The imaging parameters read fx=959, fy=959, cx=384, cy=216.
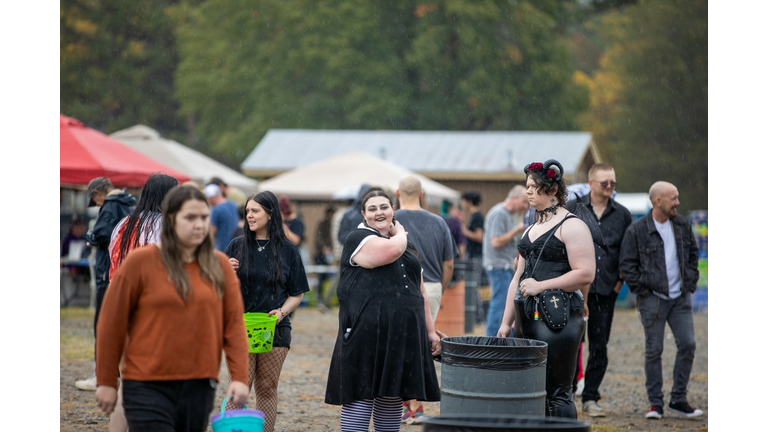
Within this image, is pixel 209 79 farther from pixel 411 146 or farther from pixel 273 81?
pixel 411 146

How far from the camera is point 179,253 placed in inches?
168

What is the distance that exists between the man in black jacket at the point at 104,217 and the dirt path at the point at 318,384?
117cm

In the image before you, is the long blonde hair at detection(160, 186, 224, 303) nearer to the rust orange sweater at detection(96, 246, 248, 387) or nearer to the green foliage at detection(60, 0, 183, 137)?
the rust orange sweater at detection(96, 246, 248, 387)

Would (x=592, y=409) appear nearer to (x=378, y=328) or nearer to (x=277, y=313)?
(x=378, y=328)

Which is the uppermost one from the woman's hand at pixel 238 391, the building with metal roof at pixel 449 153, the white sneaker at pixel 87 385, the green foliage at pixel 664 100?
the green foliage at pixel 664 100

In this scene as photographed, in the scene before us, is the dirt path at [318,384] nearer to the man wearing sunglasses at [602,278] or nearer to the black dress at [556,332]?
the man wearing sunglasses at [602,278]

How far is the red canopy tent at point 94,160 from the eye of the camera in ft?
40.7

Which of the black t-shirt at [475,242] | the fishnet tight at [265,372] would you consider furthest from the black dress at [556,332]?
the black t-shirt at [475,242]

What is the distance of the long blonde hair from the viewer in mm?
4219

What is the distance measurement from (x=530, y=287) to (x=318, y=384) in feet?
15.4

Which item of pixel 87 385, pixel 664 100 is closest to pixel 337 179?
pixel 87 385

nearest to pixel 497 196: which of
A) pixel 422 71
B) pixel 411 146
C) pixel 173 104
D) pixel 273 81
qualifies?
pixel 411 146

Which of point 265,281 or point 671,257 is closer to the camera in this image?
point 265,281

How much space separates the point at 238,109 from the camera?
44844 mm
